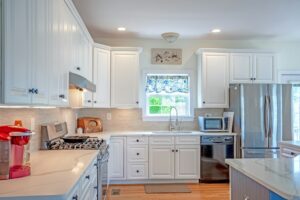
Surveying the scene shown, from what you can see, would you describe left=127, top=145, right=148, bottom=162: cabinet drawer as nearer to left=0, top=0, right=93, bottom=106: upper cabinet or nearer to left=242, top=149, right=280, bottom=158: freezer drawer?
left=242, top=149, right=280, bottom=158: freezer drawer

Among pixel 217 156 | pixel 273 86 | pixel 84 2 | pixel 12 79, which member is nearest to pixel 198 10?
pixel 84 2

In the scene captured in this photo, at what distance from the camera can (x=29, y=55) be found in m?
1.75

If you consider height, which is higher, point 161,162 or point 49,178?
point 49,178

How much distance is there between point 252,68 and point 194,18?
172 centimetres

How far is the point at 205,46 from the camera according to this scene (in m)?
5.40

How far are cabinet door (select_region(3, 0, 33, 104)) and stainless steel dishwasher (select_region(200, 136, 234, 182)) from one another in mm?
3537

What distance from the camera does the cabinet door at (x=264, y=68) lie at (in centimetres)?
512

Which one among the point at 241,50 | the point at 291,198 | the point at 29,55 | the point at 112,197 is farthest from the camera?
the point at 241,50

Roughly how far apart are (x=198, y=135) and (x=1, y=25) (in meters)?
3.80

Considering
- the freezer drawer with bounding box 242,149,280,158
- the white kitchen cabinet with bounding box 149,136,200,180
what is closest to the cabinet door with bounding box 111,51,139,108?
the white kitchen cabinet with bounding box 149,136,200,180

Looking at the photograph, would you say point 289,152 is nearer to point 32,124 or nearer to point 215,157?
point 215,157

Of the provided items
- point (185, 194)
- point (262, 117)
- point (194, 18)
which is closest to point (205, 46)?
point (194, 18)

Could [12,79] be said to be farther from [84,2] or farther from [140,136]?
[140,136]

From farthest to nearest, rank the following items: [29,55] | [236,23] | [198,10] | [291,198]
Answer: [236,23] → [198,10] → [29,55] → [291,198]
